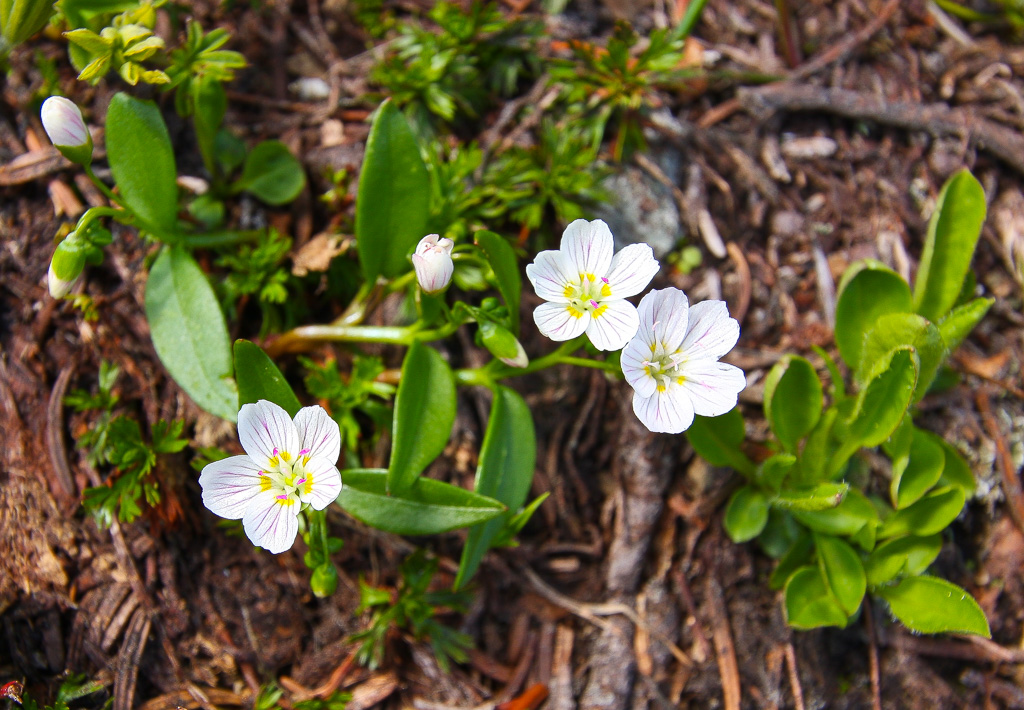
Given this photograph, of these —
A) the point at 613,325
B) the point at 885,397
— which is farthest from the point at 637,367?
the point at 885,397

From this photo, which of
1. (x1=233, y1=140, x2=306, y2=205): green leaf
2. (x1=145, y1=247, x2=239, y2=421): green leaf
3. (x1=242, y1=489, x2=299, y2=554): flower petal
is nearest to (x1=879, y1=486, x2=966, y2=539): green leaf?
(x1=242, y1=489, x2=299, y2=554): flower petal

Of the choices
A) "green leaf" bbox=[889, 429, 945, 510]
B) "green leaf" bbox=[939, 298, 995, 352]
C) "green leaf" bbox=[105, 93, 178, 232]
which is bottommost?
"green leaf" bbox=[889, 429, 945, 510]

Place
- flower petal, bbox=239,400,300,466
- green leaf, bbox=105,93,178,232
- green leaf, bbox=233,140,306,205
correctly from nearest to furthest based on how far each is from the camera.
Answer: flower petal, bbox=239,400,300,466
green leaf, bbox=105,93,178,232
green leaf, bbox=233,140,306,205

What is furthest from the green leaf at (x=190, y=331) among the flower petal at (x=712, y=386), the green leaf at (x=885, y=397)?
the green leaf at (x=885, y=397)

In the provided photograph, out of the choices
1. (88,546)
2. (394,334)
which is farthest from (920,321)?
(88,546)

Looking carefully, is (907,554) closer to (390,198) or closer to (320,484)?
(320,484)

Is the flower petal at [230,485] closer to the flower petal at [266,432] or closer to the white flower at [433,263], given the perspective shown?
the flower petal at [266,432]

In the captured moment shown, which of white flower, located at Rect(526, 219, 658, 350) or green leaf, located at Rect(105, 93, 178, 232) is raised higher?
green leaf, located at Rect(105, 93, 178, 232)

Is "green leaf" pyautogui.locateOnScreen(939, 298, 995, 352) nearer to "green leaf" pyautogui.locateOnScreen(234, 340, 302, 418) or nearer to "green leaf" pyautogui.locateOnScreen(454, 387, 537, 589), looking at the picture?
"green leaf" pyautogui.locateOnScreen(454, 387, 537, 589)

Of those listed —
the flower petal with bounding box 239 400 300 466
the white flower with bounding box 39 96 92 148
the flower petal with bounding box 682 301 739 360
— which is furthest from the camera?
the flower petal with bounding box 682 301 739 360
